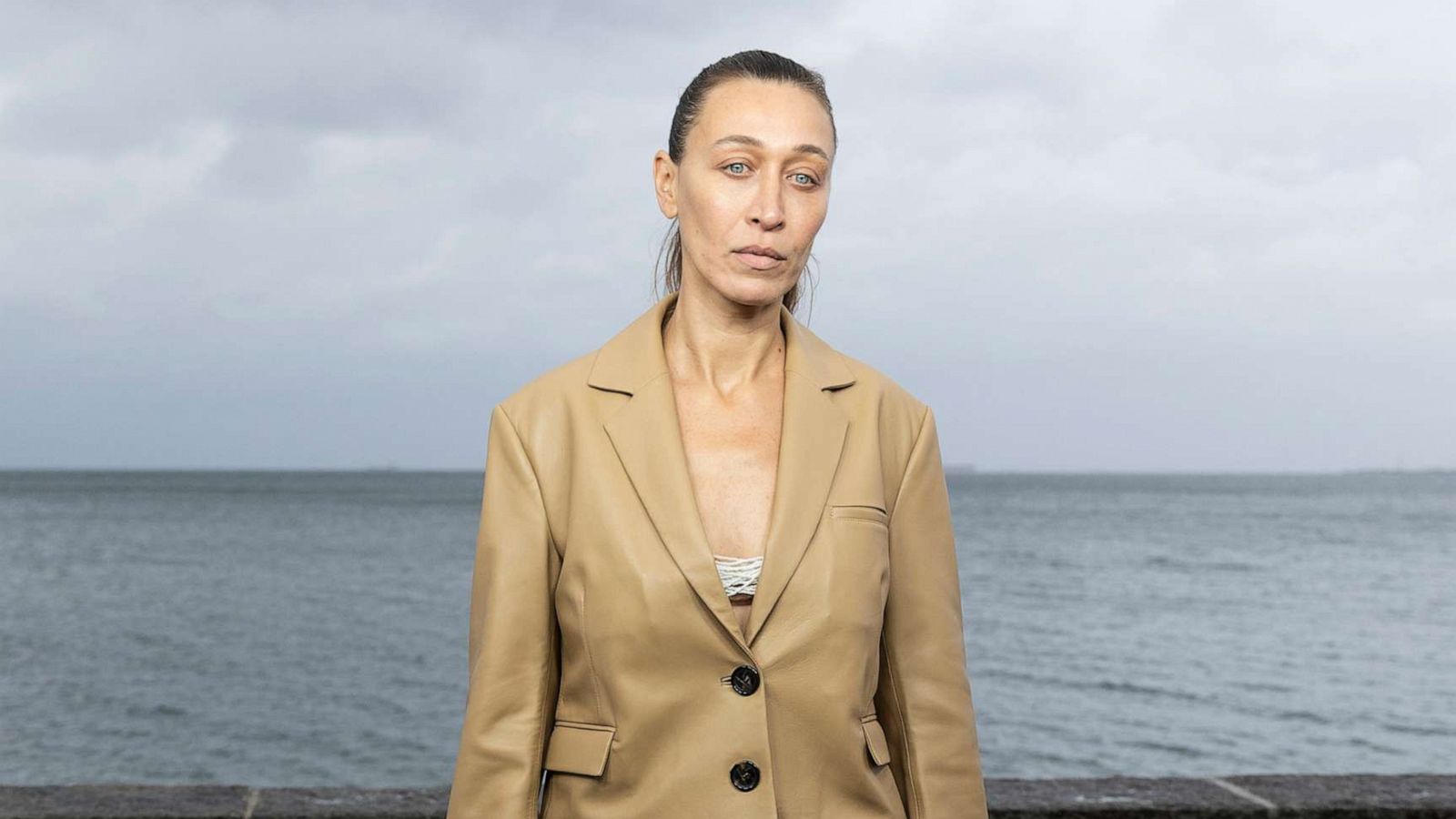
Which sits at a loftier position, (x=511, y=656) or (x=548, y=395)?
(x=548, y=395)

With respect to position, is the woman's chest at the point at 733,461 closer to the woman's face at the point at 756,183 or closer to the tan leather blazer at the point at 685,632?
the tan leather blazer at the point at 685,632

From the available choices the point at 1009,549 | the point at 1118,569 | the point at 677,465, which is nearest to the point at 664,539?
the point at 677,465

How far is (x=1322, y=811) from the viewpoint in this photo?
4.45m

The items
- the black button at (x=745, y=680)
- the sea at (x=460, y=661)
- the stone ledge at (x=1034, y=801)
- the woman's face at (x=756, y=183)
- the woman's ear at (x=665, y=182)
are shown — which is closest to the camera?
the black button at (x=745, y=680)

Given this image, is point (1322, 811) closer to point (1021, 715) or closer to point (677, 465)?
point (677, 465)

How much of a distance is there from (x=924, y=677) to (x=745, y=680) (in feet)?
1.19

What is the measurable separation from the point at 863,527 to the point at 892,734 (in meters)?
0.37

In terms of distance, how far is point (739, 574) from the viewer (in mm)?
2119

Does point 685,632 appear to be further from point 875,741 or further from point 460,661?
point 460,661

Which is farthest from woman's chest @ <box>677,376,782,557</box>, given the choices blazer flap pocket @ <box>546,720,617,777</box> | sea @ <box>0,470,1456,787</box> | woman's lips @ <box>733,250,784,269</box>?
sea @ <box>0,470,1456,787</box>

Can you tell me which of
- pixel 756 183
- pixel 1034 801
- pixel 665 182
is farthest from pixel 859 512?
pixel 1034 801

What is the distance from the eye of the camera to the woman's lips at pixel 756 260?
7.14ft

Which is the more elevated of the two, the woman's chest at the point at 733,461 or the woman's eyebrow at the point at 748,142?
the woman's eyebrow at the point at 748,142

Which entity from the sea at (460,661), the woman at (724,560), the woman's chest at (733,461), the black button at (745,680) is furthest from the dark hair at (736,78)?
the sea at (460,661)
